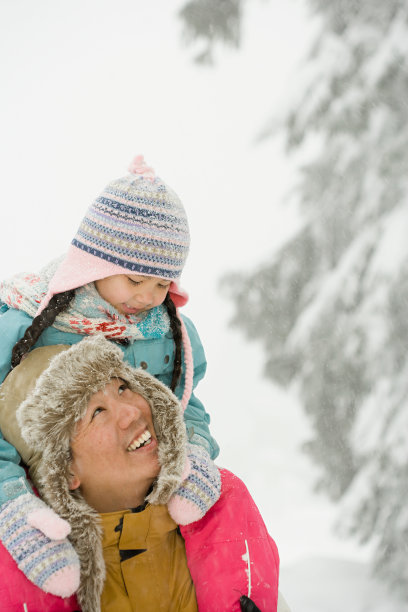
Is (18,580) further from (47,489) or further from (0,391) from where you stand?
(0,391)

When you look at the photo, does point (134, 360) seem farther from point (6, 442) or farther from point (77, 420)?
point (6, 442)

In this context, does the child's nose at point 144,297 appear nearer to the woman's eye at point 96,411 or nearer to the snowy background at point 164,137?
the woman's eye at point 96,411

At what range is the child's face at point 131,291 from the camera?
6.28ft

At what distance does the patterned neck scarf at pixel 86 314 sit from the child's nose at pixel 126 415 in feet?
1.06

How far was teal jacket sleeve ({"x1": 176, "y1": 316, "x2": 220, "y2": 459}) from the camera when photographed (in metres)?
2.01

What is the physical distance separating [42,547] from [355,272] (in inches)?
96.1

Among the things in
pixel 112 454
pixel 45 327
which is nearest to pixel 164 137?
pixel 45 327

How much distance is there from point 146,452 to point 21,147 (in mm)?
4583

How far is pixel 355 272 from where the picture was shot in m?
3.31

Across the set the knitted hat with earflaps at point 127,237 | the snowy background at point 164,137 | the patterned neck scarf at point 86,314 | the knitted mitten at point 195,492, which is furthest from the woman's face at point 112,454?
the snowy background at point 164,137

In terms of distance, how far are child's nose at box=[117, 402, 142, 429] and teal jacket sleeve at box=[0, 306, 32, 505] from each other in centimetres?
32

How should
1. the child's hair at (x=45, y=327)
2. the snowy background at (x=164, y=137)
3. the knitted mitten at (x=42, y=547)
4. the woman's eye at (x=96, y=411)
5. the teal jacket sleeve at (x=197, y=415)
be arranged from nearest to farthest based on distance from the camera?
the knitted mitten at (x=42, y=547)
the woman's eye at (x=96, y=411)
the child's hair at (x=45, y=327)
the teal jacket sleeve at (x=197, y=415)
the snowy background at (x=164, y=137)

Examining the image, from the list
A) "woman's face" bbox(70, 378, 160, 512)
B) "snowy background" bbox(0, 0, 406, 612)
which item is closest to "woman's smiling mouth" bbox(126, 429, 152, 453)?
"woman's face" bbox(70, 378, 160, 512)

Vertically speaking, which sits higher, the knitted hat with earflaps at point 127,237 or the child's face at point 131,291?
the knitted hat with earflaps at point 127,237
